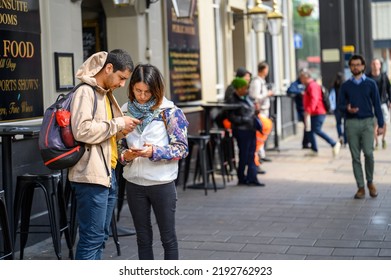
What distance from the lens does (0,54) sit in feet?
25.4

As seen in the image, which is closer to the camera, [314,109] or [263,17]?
[314,109]

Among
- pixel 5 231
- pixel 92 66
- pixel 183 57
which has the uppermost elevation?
pixel 183 57

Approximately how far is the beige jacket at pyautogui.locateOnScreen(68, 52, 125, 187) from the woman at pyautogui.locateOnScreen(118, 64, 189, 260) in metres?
→ 0.17

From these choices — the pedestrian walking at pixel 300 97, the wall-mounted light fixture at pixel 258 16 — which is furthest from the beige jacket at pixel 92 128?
the pedestrian walking at pixel 300 97

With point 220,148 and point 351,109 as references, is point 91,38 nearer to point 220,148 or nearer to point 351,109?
point 220,148

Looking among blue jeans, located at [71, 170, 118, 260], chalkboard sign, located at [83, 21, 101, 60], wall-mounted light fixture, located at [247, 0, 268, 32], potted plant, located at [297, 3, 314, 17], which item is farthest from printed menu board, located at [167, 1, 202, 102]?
potted plant, located at [297, 3, 314, 17]

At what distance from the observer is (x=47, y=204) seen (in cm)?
718

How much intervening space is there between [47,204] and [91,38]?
4389 millimetres

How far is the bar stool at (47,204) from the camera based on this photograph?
720cm

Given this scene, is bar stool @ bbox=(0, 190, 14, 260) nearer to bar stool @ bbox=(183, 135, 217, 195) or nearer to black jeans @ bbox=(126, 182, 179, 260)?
black jeans @ bbox=(126, 182, 179, 260)

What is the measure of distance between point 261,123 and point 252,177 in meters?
0.82

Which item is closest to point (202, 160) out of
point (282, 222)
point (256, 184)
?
point (256, 184)

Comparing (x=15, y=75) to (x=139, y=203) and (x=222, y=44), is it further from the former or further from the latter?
(x=222, y=44)

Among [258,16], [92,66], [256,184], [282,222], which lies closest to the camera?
[92,66]
